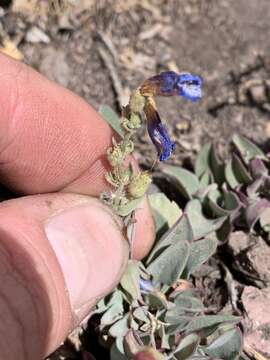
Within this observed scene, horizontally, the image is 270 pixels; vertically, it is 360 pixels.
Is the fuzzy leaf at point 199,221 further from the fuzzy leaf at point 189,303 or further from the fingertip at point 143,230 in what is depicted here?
the fuzzy leaf at point 189,303

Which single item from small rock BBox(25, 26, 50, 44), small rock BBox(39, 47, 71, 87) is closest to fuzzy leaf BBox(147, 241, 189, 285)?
small rock BBox(39, 47, 71, 87)

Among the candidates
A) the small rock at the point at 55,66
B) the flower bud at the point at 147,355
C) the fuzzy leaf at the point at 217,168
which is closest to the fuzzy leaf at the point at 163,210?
the fuzzy leaf at the point at 217,168

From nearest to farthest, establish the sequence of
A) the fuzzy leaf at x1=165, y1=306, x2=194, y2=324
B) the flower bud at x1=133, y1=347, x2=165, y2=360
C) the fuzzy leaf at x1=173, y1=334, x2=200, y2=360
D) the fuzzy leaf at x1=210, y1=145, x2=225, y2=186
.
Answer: the flower bud at x1=133, y1=347, x2=165, y2=360 < the fuzzy leaf at x1=173, y1=334, x2=200, y2=360 < the fuzzy leaf at x1=165, y1=306, x2=194, y2=324 < the fuzzy leaf at x1=210, y1=145, x2=225, y2=186

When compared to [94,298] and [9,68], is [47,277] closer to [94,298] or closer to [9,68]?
[94,298]

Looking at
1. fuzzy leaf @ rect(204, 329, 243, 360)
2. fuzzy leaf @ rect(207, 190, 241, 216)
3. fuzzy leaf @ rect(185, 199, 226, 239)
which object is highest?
fuzzy leaf @ rect(207, 190, 241, 216)

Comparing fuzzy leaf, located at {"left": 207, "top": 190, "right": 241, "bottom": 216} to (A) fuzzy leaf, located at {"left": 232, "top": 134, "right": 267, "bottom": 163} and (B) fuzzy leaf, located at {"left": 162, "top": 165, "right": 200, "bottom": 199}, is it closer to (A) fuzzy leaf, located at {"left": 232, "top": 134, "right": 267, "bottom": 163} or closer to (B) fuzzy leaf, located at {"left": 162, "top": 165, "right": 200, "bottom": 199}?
(B) fuzzy leaf, located at {"left": 162, "top": 165, "right": 200, "bottom": 199}

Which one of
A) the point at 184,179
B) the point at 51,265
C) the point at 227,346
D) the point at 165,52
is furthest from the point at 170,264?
the point at 165,52

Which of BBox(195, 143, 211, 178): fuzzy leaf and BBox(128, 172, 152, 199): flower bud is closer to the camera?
BBox(128, 172, 152, 199): flower bud
